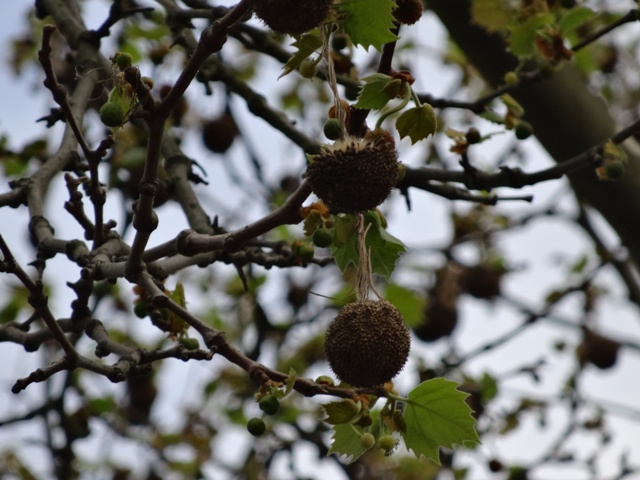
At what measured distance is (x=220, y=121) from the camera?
A: 5.16 m

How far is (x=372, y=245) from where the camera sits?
209 cm

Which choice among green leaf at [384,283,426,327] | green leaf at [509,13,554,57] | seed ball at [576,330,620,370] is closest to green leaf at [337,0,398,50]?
green leaf at [509,13,554,57]

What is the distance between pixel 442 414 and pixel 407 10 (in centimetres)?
84

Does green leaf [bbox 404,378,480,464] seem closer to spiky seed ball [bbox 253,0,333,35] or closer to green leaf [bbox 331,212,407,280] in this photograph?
green leaf [bbox 331,212,407,280]

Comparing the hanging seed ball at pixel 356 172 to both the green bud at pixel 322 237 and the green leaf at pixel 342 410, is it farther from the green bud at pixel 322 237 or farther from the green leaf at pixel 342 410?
the green leaf at pixel 342 410

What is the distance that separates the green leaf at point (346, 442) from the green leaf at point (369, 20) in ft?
2.68

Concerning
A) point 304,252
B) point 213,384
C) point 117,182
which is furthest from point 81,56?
point 213,384

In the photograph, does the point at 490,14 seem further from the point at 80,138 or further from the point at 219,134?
the point at 219,134

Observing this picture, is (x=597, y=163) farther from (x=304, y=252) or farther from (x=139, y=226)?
(x=139, y=226)

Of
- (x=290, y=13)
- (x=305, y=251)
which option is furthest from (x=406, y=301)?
(x=290, y=13)

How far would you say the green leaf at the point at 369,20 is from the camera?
164cm

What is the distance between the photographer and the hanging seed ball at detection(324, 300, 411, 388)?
1.74m

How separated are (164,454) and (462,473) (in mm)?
1919

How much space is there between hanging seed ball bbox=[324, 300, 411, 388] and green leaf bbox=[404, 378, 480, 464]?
0.42 feet
